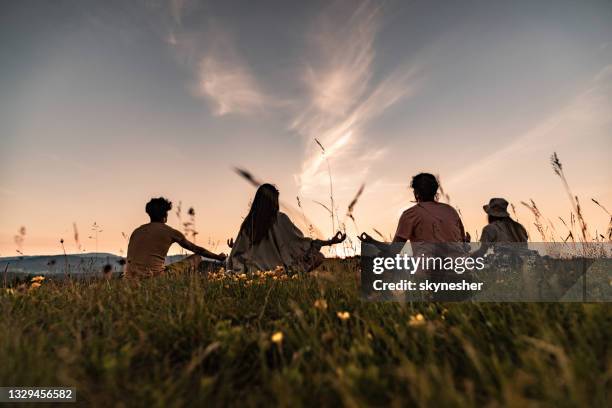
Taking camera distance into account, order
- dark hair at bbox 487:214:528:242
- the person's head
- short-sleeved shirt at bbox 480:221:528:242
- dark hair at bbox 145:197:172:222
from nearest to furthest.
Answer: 1. dark hair at bbox 145:197:172:222
2. short-sleeved shirt at bbox 480:221:528:242
3. dark hair at bbox 487:214:528:242
4. the person's head

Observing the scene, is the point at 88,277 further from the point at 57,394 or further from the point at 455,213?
the point at 455,213

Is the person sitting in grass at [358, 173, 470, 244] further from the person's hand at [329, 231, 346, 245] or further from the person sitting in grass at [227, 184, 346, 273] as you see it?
the person sitting in grass at [227, 184, 346, 273]

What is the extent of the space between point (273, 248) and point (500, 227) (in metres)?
4.55

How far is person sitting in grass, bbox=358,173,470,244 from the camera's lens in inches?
173

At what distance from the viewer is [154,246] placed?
692cm

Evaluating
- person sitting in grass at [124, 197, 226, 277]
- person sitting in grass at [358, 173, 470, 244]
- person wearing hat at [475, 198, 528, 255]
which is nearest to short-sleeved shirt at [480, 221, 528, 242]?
person wearing hat at [475, 198, 528, 255]

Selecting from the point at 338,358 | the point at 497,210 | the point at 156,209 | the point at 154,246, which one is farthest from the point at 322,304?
the point at 497,210

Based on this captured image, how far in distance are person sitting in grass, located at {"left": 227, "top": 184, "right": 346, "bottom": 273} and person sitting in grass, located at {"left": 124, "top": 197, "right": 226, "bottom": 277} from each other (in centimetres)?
106

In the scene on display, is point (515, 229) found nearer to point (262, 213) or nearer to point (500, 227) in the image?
point (500, 227)

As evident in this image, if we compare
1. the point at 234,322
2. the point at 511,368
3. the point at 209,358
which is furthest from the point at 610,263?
the point at 209,358

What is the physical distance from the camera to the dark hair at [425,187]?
4746mm

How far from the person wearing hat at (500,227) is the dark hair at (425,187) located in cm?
348

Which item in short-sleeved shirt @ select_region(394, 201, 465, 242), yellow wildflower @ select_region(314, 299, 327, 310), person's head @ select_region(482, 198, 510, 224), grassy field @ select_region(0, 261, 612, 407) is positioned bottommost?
grassy field @ select_region(0, 261, 612, 407)

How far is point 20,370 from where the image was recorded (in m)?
2.03
